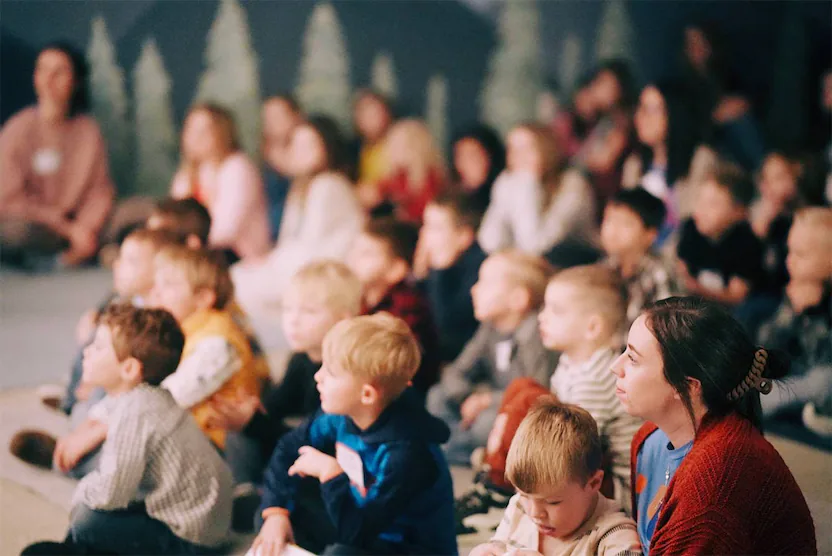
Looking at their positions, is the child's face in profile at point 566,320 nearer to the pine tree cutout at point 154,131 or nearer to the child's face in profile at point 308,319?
the child's face in profile at point 308,319

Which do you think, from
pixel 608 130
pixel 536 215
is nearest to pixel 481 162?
pixel 536 215

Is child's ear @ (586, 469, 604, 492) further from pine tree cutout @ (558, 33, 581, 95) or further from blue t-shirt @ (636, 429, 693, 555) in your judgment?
Answer: pine tree cutout @ (558, 33, 581, 95)

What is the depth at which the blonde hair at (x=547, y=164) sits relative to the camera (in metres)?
5.88

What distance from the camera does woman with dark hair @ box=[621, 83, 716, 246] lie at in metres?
5.86

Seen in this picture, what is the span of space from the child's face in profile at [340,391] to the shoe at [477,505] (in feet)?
2.12

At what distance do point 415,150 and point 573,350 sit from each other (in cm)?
401

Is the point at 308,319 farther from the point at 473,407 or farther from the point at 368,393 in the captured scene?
the point at 473,407

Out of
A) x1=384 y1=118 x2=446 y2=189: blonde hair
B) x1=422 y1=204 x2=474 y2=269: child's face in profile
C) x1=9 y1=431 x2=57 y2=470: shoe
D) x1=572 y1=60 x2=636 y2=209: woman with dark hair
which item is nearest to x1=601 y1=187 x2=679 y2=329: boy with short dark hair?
x1=422 y1=204 x2=474 y2=269: child's face in profile

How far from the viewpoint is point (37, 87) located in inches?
260

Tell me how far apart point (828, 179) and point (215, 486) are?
13.4ft

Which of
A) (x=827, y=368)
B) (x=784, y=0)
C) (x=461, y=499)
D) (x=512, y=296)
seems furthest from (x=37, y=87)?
(x=784, y=0)

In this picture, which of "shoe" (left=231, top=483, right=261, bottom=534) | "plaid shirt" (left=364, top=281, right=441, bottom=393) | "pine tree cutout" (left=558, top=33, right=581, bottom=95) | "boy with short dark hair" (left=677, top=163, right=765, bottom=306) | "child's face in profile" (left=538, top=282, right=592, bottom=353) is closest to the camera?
"child's face in profile" (left=538, top=282, right=592, bottom=353)

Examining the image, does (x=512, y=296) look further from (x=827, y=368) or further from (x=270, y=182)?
(x=270, y=182)

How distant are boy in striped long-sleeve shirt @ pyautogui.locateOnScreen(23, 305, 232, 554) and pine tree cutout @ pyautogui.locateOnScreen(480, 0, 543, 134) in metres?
5.66
